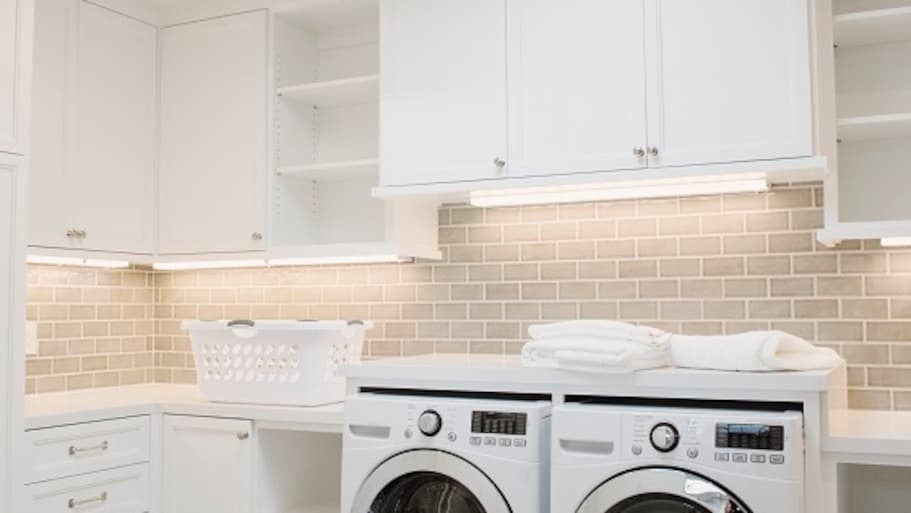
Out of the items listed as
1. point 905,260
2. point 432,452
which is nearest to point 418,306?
point 432,452

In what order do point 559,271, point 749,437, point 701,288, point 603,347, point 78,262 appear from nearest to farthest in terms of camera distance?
1. point 749,437
2. point 603,347
3. point 701,288
4. point 559,271
5. point 78,262

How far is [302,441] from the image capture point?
11.0 ft

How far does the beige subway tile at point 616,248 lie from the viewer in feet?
10.7

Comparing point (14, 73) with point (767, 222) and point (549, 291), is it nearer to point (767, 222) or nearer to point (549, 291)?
point (549, 291)

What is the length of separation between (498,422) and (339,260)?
122 centimetres

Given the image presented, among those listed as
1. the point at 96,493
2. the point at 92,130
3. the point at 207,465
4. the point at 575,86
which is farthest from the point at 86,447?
the point at 575,86

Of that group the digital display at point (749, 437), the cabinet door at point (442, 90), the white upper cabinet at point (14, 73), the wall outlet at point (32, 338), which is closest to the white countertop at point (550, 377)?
the digital display at point (749, 437)

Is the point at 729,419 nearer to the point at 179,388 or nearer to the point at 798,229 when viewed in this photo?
the point at 798,229

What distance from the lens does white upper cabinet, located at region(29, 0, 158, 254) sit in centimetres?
333

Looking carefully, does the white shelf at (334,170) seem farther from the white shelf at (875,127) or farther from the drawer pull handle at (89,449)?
the white shelf at (875,127)

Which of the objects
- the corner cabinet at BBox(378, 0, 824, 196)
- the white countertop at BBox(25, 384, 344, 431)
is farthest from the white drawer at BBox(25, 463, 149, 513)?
the corner cabinet at BBox(378, 0, 824, 196)

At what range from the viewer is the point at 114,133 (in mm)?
3605

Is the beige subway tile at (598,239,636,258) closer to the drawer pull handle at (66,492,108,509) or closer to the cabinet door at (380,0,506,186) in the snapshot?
the cabinet door at (380,0,506,186)

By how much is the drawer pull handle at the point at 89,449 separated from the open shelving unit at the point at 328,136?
0.90m
